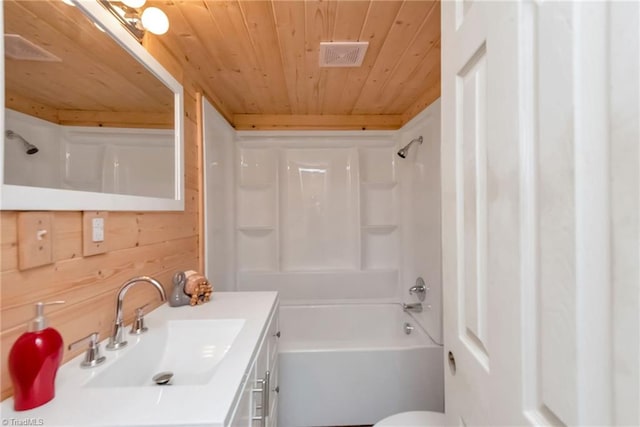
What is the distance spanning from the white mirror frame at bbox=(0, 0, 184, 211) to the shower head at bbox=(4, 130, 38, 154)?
2cm

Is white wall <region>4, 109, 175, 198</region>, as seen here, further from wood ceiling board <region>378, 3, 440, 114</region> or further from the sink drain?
wood ceiling board <region>378, 3, 440, 114</region>

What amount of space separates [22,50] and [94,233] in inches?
21.2

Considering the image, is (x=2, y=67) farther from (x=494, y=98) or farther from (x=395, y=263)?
(x=395, y=263)

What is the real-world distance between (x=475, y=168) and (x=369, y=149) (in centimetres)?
229

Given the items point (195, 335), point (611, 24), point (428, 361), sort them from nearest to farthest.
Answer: point (611, 24) → point (195, 335) → point (428, 361)

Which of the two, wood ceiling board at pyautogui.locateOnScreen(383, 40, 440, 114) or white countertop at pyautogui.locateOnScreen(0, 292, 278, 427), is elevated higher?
wood ceiling board at pyautogui.locateOnScreen(383, 40, 440, 114)

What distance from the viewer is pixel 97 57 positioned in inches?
39.4

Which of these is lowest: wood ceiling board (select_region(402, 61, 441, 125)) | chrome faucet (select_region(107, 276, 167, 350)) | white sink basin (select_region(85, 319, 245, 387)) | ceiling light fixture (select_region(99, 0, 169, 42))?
white sink basin (select_region(85, 319, 245, 387))

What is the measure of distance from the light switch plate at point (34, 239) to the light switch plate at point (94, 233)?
119 millimetres

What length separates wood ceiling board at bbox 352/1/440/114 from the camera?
4.23 ft

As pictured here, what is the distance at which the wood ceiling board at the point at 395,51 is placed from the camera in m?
1.29

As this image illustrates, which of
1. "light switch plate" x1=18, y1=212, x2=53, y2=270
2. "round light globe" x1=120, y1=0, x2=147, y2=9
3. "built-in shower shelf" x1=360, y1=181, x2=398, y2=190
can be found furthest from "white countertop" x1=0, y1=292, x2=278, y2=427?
"built-in shower shelf" x1=360, y1=181, x2=398, y2=190

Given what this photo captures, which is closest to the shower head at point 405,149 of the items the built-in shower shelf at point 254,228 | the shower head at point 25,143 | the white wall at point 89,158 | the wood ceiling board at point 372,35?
the wood ceiling board at point 372,35

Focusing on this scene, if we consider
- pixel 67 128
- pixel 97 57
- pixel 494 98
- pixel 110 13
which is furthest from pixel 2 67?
pixel 494 98
